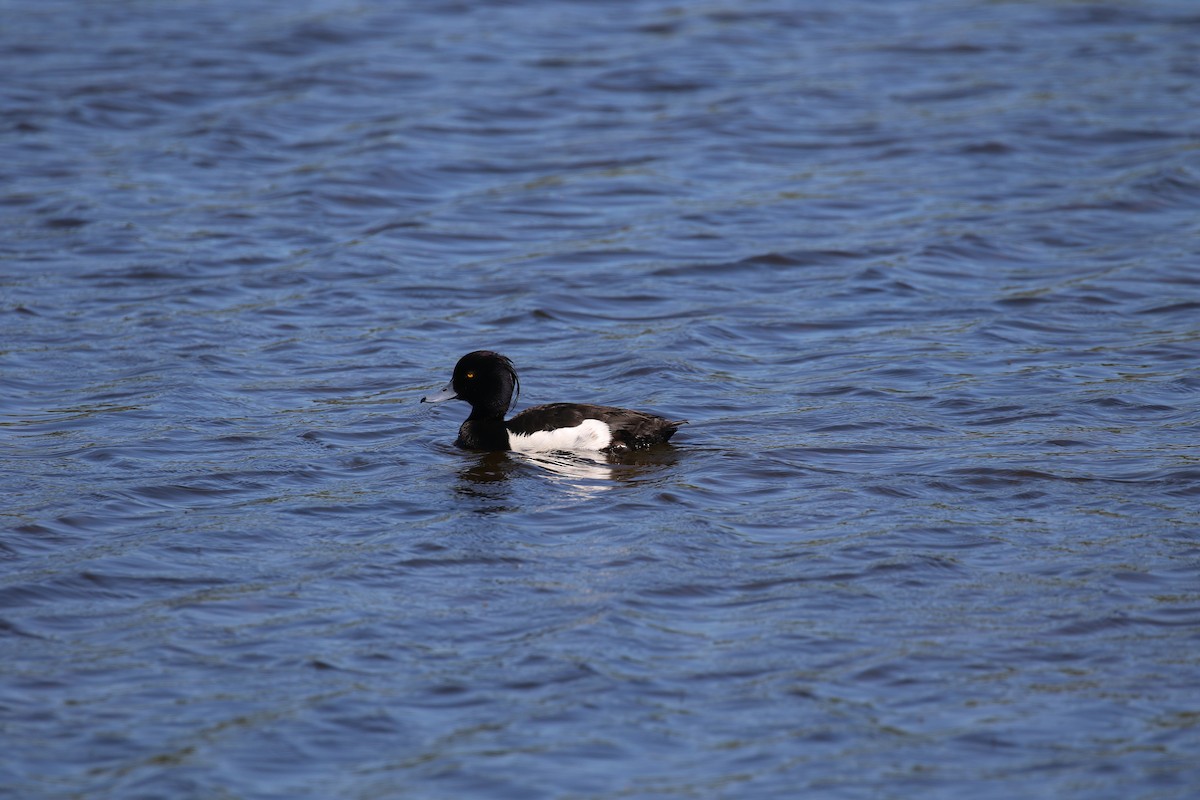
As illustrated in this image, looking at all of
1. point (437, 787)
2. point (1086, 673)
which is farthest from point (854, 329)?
point (437, 787)

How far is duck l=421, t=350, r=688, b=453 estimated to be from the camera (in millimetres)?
9336

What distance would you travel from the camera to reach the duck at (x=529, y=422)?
9.34m

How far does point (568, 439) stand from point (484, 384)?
30.9 inches

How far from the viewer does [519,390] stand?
10375 millimetres

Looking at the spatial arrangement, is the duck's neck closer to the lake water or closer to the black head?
the black head

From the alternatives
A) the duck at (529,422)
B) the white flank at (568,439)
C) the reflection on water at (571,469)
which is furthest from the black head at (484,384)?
the reflection on water at (571,469)

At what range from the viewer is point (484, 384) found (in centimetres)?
995

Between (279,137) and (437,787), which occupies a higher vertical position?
(279,137)

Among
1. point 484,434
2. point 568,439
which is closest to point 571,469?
point 568,439

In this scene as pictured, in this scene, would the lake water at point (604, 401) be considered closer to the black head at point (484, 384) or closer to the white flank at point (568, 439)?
the white flank at point (568, 439)

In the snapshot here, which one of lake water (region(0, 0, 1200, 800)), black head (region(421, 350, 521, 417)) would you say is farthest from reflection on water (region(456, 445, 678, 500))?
black head (region(421, 350, 521, 417))

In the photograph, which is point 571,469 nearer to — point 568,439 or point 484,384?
point 568,439

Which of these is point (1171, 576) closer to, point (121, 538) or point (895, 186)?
point (121, 538)

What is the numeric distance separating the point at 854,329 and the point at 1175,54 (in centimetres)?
1009
